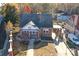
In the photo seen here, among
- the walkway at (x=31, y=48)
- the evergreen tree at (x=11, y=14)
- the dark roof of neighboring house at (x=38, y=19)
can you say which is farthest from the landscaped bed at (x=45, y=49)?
the evergreen tree at (x=11, y=14)

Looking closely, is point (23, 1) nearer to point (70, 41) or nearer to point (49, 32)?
point (49, 32)

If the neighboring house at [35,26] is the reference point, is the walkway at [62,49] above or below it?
below

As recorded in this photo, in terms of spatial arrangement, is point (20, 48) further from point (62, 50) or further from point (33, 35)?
point (62, 50)

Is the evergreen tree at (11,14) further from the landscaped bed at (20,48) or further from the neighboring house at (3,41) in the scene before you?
the landscaped bed at (20,48)

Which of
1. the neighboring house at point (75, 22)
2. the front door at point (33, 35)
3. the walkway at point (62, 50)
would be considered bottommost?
the walkway at point (62, 50)

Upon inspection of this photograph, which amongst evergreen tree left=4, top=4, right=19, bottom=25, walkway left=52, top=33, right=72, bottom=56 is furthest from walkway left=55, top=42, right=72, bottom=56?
evergreen tree left=4, top=4, right=19, bottom=25

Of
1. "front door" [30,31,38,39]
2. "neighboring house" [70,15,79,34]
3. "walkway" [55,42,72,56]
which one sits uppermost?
"neighboring house" [70,15,79,34]

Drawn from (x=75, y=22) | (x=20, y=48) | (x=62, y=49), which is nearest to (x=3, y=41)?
(x=20, y=48)

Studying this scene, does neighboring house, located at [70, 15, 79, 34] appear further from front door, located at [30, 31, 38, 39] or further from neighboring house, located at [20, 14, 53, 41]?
front door, located at [30, 31, 38, 39]
